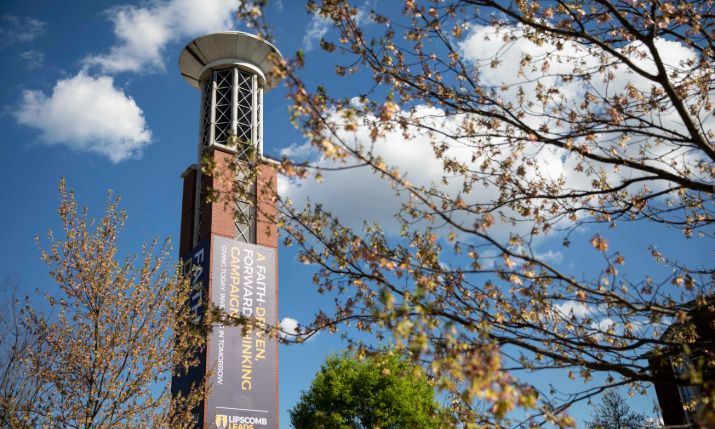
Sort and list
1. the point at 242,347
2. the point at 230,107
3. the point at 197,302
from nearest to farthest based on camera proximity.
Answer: the point at 242,347, the point at 197,302, the point at 230,107

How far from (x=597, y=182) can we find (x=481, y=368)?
12.9 feet

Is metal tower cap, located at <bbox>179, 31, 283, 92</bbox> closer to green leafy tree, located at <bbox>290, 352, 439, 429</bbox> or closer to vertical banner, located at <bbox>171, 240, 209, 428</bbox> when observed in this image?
vertical banner, located at <bbox>171, 240, 209, 428</bbox>

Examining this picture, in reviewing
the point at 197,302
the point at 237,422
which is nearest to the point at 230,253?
the point at 197,302

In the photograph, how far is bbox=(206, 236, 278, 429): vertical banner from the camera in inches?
916

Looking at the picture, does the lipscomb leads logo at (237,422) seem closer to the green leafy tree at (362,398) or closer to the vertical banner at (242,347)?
the vertical banner at (242,347)

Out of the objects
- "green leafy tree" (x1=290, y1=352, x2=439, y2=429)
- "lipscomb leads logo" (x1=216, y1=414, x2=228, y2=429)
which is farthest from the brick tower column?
"green leafy tree" (x1=290, y1=352, x2=439, y2=429)

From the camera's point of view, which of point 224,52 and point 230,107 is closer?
point 230,107

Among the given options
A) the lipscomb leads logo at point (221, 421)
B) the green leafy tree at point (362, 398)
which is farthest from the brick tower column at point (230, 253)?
the green leafy tree at point (362, 398)

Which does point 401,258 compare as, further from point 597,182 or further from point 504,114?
point 597,182

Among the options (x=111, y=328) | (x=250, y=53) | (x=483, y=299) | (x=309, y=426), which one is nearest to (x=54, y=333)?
(x=111, y=328)

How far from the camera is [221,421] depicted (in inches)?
897

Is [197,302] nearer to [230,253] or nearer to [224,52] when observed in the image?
[230,253]

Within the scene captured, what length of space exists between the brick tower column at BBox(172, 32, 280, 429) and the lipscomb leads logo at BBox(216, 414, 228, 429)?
36 millimetres

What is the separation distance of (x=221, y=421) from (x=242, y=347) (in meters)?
3.00
